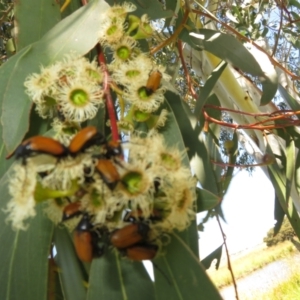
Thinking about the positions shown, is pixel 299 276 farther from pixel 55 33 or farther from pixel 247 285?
pixel 55 33

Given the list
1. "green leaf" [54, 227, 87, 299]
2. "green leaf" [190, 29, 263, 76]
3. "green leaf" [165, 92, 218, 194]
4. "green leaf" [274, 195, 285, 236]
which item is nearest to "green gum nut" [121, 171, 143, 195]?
"green leaf" [54, 227, 87, 299]

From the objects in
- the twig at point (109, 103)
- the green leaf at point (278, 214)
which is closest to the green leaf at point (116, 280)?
the twig at point (109, 103)

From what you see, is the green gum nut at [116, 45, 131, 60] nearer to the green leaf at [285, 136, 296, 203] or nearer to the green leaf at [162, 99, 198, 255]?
the green leaf at [162, 99, 198, 255]

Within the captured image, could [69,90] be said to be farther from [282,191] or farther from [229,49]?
[282,191]

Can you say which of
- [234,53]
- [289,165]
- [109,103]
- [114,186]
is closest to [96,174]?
[114,186]

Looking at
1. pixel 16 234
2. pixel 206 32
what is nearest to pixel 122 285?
pixel 16 234

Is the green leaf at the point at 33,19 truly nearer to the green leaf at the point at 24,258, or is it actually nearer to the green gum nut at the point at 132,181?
the green leaf at the point at 24,258
